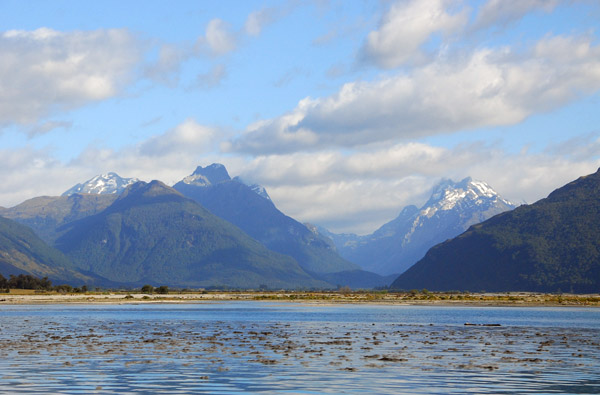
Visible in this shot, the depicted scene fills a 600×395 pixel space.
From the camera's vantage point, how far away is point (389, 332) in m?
83.4

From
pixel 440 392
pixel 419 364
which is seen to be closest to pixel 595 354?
pixel 419 364

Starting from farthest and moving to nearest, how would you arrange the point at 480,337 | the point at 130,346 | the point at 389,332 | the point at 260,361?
the point at 389,332, the point at 480,337, the point at 130,346, the point at 260,361

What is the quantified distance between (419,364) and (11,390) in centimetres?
2655

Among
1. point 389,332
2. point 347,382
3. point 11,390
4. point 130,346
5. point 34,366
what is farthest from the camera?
point 389,332

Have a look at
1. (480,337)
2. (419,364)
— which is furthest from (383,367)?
(480,337)

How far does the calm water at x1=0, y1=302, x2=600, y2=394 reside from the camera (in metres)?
41.5

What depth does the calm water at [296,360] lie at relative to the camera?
41.5m

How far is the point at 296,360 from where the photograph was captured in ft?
177

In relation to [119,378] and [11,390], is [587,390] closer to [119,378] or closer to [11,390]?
[119,378]

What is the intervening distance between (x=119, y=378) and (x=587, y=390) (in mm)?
26187

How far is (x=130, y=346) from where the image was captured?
63500 mm

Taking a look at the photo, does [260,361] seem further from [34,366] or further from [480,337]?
[480,337]

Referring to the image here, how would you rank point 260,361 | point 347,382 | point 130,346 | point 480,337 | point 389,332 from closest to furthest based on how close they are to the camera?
point 347,382, point 260,361, point 130,346, point 480,337, point 389,332

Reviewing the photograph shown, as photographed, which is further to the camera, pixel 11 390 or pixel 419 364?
pixel 419 364
